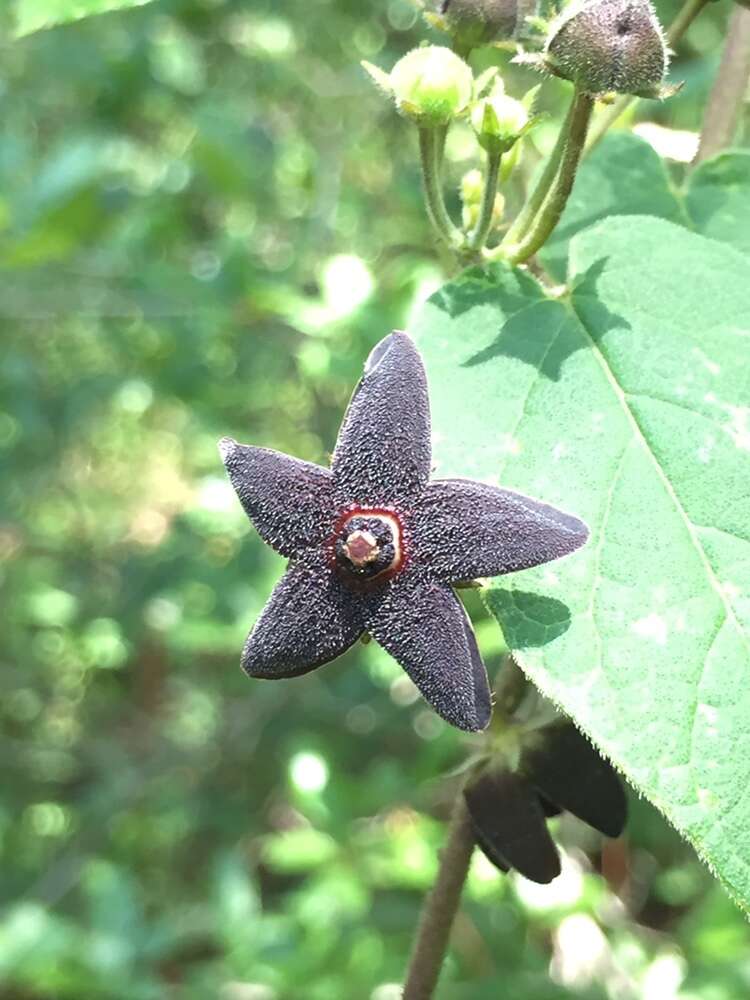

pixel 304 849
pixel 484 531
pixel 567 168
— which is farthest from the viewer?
pixel 304 849

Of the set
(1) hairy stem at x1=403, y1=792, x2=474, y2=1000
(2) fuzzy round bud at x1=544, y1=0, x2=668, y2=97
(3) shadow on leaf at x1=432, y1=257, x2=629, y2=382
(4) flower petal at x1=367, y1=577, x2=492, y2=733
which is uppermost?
(2) fuzzy round bud at x1=544, y1=0, x2=668, y2=97

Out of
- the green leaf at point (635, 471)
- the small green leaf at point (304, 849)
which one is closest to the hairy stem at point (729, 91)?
the green leaf at point (635, 471)

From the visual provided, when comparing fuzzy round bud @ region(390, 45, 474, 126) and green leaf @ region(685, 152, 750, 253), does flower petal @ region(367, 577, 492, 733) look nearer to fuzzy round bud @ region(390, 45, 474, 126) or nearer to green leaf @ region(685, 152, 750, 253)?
fuzzy round bud @ region(390, 45, 474, 126)

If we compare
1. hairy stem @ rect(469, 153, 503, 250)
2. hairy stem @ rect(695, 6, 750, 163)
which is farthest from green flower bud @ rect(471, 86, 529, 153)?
hairy stem @ rect(695, 6, 750, 163)

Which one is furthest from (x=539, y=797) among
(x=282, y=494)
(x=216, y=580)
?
(x=216, y=580)

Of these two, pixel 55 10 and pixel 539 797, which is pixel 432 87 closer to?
pixel 55 10

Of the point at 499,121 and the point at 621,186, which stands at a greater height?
the point at 499,121
